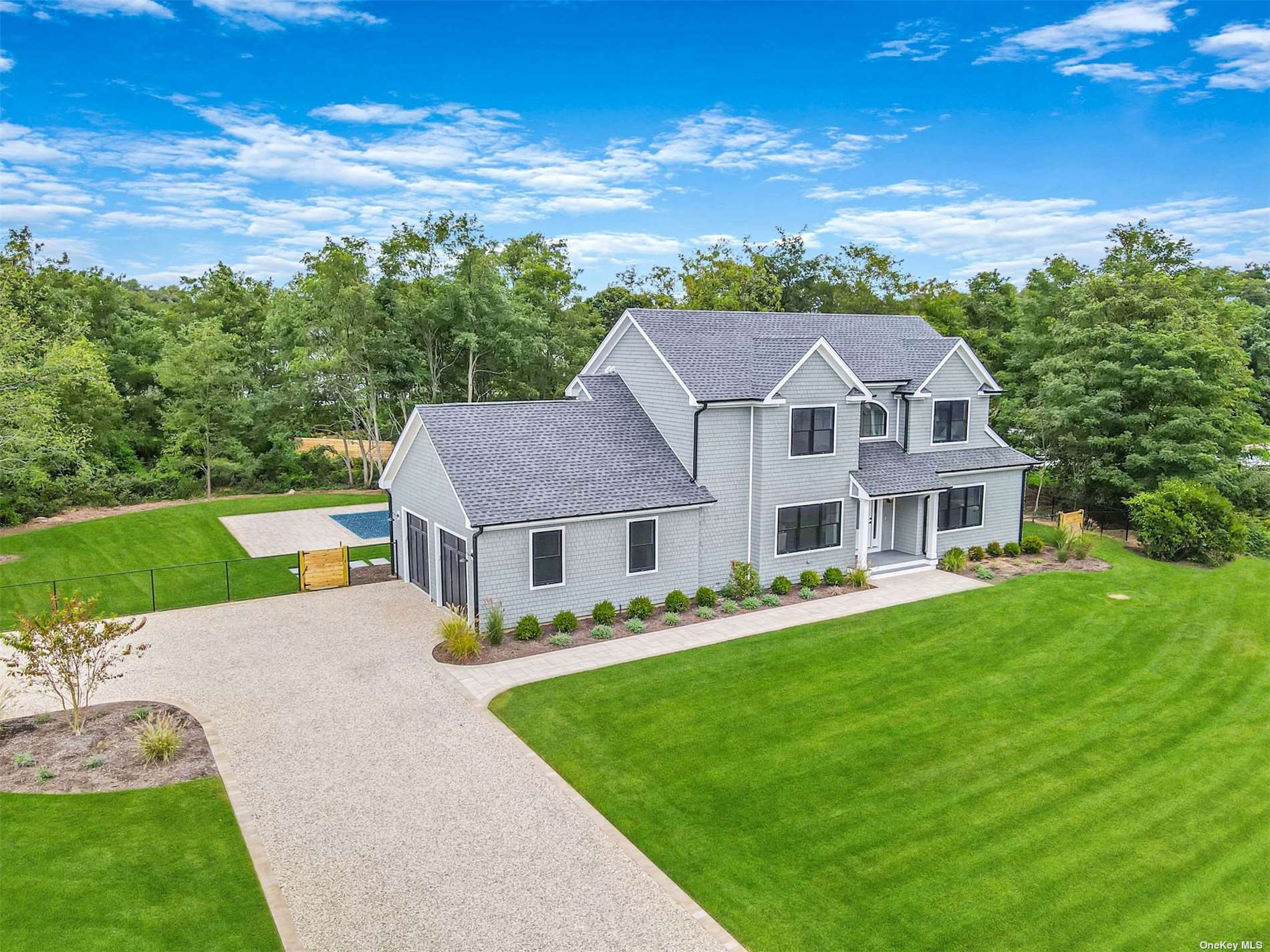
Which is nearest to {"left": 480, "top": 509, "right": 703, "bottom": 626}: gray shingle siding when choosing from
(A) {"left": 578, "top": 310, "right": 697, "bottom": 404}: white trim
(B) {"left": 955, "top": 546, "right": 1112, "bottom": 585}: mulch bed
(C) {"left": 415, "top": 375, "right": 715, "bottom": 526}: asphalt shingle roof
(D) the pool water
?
(C) {"left": 415, "top": 375, "right": 715, "bottom": 526}: asphalt shingle roof

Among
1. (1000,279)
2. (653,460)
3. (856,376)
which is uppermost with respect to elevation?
(1000,279)

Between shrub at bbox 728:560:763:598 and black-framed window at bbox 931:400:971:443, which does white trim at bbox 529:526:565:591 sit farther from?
black-framed window at bbox 931:400:971:443

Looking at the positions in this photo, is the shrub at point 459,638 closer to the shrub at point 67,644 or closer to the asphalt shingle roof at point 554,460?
the asphalt shingle roof at point 554,460

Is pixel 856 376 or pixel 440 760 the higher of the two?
pixel 856 376

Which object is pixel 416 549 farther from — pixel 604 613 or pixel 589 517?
pixel 604 613

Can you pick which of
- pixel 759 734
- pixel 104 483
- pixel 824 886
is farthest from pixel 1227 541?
pixel 104 483

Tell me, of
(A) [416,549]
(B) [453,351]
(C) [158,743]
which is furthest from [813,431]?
(B) [453,351]

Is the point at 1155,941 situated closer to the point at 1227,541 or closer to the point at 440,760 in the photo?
the point at 440,760

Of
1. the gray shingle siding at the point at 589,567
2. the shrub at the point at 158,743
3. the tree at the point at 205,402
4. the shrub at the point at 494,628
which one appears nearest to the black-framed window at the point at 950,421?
the gray shingle siding at the point at 589,567
